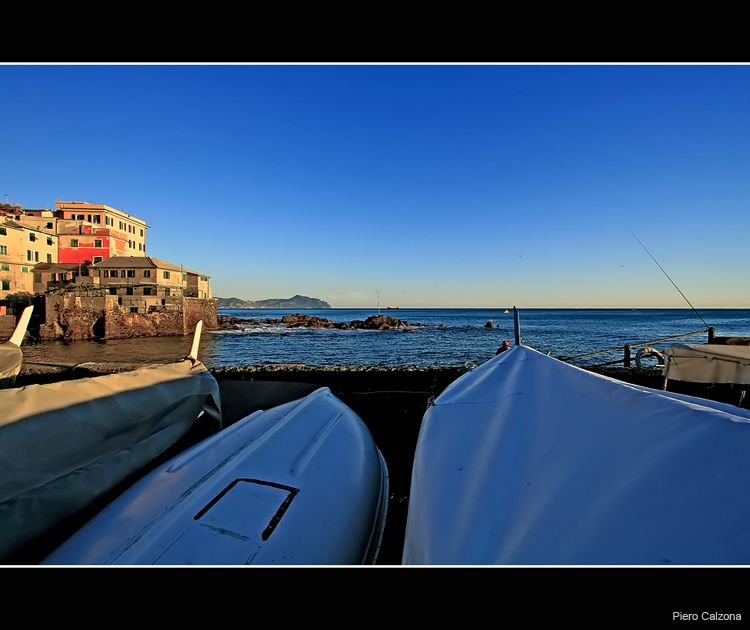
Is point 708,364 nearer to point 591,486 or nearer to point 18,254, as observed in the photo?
point 591,486

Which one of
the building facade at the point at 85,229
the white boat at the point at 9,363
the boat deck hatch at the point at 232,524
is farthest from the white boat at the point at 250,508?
the building facade at the point at 85,229

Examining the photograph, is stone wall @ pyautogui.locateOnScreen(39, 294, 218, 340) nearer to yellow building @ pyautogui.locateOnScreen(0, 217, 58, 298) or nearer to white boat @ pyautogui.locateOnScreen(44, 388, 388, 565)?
yellow building @ pyautogui.locateOnScreen(0, 217, 58, 298)

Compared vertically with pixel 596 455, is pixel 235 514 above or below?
below

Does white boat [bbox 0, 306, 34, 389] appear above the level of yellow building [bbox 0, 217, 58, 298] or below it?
below

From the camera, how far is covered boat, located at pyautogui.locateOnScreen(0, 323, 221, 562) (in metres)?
2.09

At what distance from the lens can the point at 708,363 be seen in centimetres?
584

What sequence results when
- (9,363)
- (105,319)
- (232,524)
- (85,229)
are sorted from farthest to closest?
(85,229)
(105,319)
(9,363)
(232,524)

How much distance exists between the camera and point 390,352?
2598cm

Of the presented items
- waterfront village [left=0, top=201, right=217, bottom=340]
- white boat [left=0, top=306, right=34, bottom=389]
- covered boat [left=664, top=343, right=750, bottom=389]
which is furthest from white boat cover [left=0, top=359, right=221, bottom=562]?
waterfront village [left=0, top=201, right=217, bottom=340]

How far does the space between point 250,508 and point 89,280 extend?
5509 cm

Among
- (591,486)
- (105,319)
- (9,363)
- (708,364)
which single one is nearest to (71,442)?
(9,363)
